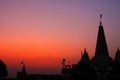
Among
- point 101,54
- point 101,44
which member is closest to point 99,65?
point 101,54

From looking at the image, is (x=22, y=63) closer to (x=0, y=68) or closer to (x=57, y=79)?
(x=57, y=79)

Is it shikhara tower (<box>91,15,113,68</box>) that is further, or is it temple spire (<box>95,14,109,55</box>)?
temple spire (<box>95,14,109,55</box>)

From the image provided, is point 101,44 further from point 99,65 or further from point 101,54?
point 99,65

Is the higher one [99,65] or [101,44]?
[101,44]

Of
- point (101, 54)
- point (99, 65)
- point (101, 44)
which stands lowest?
point (99, 65)

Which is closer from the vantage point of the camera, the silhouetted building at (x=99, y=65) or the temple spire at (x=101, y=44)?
the silhouetted building at (x=99, y=65)

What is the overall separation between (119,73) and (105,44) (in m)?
10.9

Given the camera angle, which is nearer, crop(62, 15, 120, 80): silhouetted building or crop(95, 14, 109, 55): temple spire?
crop(62, 15, 120, 80): silhouetted building

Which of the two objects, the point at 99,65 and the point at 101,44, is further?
the point at 101,44

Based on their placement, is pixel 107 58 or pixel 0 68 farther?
pixel 107 58

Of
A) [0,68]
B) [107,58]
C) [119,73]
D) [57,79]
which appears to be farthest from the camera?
[57,79]

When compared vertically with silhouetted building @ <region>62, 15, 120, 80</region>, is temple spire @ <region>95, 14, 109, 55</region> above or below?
above

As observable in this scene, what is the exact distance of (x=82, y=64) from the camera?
84750mm

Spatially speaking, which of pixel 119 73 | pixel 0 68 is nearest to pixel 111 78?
pixel 119 73
